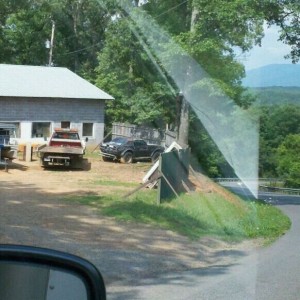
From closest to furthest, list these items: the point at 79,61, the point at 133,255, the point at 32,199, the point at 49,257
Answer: the point at 49,257
the point at 133,255
the point at 32,199
the point at 79,61

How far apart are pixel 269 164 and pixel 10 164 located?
36.3 ft

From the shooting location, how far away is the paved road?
7777 mm

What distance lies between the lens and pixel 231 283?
335 inches

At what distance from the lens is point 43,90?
2866 centimetres

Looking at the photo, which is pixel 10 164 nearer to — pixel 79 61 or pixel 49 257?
pixel 79 61

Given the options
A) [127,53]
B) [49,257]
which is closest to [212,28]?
[127,53]

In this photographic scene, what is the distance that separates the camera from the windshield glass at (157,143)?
10.3 metres

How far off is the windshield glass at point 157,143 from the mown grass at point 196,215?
6 centimetres

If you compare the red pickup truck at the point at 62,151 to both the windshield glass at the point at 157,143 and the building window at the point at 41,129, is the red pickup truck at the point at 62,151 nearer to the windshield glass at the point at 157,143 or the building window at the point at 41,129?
the windshield glass at the point at 157,143

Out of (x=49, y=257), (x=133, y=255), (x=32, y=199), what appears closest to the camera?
(x=49, y=257)

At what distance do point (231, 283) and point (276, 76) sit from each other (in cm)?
822

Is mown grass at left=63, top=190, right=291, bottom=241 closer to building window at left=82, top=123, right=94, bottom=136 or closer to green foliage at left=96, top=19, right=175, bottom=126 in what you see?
green foliage at left=96, top=19, right=175, bottom=126

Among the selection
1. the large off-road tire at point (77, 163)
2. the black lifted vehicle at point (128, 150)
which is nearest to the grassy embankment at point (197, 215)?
the large off-road tire at point (77, 163)

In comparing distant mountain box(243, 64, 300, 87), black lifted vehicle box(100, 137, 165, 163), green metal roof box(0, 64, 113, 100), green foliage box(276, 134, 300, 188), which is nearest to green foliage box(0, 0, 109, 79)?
green metal roof box(0, 64, 113, 100)
